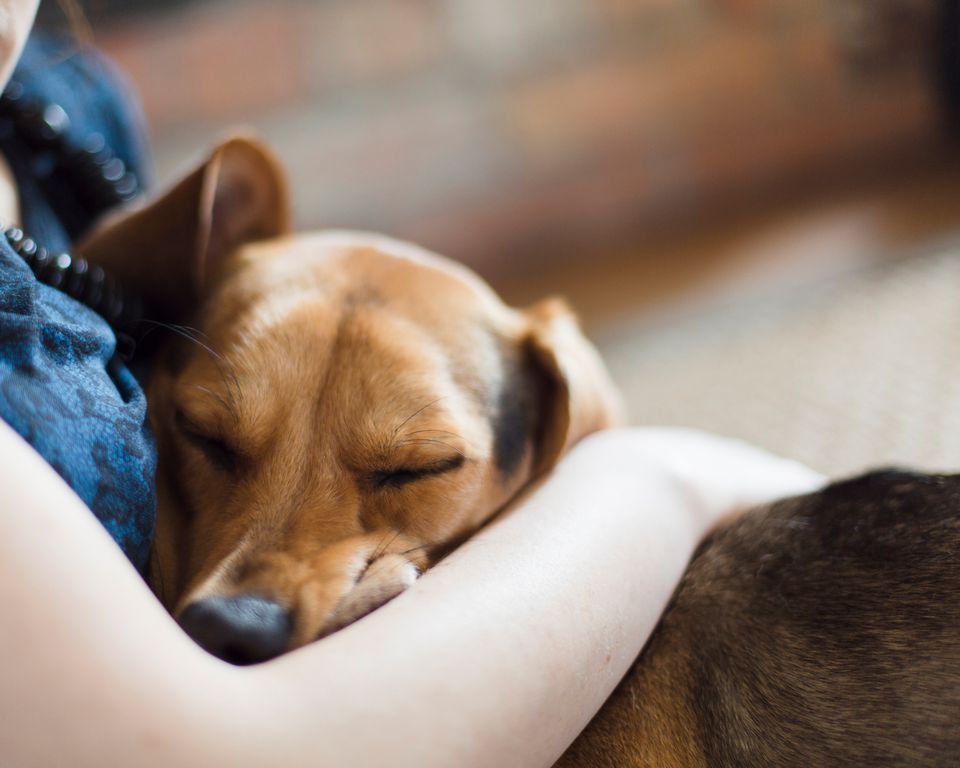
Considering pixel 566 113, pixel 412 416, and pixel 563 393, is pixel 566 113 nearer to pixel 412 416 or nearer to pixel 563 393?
pixel 563 393

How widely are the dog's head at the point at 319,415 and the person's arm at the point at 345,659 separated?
154 millimetres

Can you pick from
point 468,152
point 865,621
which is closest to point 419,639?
point 865,621

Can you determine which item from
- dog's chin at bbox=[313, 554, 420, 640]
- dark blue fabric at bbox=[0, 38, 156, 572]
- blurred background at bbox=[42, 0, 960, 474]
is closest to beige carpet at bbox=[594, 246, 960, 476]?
blurred background at bbox=[42, 0, 960, 474]

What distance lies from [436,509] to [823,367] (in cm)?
164

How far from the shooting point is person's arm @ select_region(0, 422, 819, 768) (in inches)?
28.6

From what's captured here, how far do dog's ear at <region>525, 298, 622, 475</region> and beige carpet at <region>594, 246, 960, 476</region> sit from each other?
0.86 metres

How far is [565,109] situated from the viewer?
13.0 feet

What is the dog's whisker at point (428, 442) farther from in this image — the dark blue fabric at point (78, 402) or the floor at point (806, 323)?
the floor at point (806, 323)

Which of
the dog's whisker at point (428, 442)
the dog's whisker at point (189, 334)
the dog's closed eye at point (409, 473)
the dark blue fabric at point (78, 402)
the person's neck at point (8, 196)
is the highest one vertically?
the person's neck at point (8, 196)

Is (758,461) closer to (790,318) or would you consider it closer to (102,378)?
(102,378)

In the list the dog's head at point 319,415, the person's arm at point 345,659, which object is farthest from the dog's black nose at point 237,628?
the person's arm at point 345,659

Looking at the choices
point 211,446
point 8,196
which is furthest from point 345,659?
point 8,196

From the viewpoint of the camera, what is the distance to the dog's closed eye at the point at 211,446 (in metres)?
1.29

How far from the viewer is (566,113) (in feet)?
13.0
